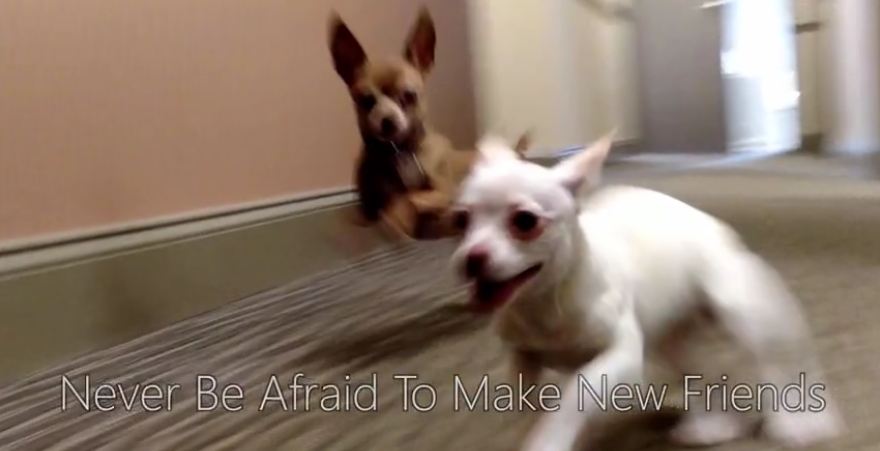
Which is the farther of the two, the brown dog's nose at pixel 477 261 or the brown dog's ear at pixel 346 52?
the brown dog's ear at pixel 346 52

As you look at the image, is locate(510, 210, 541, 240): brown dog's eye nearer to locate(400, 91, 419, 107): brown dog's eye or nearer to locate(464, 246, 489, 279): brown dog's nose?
locate(464, 246, 489, 279): brown dog's nose

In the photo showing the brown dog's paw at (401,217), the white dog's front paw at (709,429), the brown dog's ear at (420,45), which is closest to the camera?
the white dog's front paw at (709,429)

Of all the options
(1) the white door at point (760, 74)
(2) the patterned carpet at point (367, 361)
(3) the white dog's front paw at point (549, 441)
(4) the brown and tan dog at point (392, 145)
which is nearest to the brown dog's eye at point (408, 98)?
(4) the brown and tan dog at point (392, 145)

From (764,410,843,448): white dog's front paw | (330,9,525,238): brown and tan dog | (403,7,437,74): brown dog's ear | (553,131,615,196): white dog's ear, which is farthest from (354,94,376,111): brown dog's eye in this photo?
(764,410,843,448): white dog's front paw

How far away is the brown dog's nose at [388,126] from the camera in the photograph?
60.7 inches

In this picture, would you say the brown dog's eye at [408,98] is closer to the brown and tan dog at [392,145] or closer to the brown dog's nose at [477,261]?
the brown and tan dog at [392,145]

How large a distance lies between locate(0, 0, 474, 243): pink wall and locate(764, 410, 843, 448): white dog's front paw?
39.8 inches

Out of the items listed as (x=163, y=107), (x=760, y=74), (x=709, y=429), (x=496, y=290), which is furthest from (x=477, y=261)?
(x=760, y=74)

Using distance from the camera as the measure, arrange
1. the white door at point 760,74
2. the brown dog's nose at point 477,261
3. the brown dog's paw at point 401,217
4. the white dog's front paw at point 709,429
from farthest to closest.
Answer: the white door at point 760,74 → the brown dog's paw at point 401,217 → the white dog's front paw at point 709,429 → the brown dog's nose at point 477,261

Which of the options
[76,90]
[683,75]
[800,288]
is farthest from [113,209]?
[683,75]

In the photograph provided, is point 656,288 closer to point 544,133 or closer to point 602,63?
point 544,133

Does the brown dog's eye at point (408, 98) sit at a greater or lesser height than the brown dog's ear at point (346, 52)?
lesser

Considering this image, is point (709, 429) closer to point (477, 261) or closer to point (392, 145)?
point (477, 261)

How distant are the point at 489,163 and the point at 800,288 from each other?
0.81 metres
